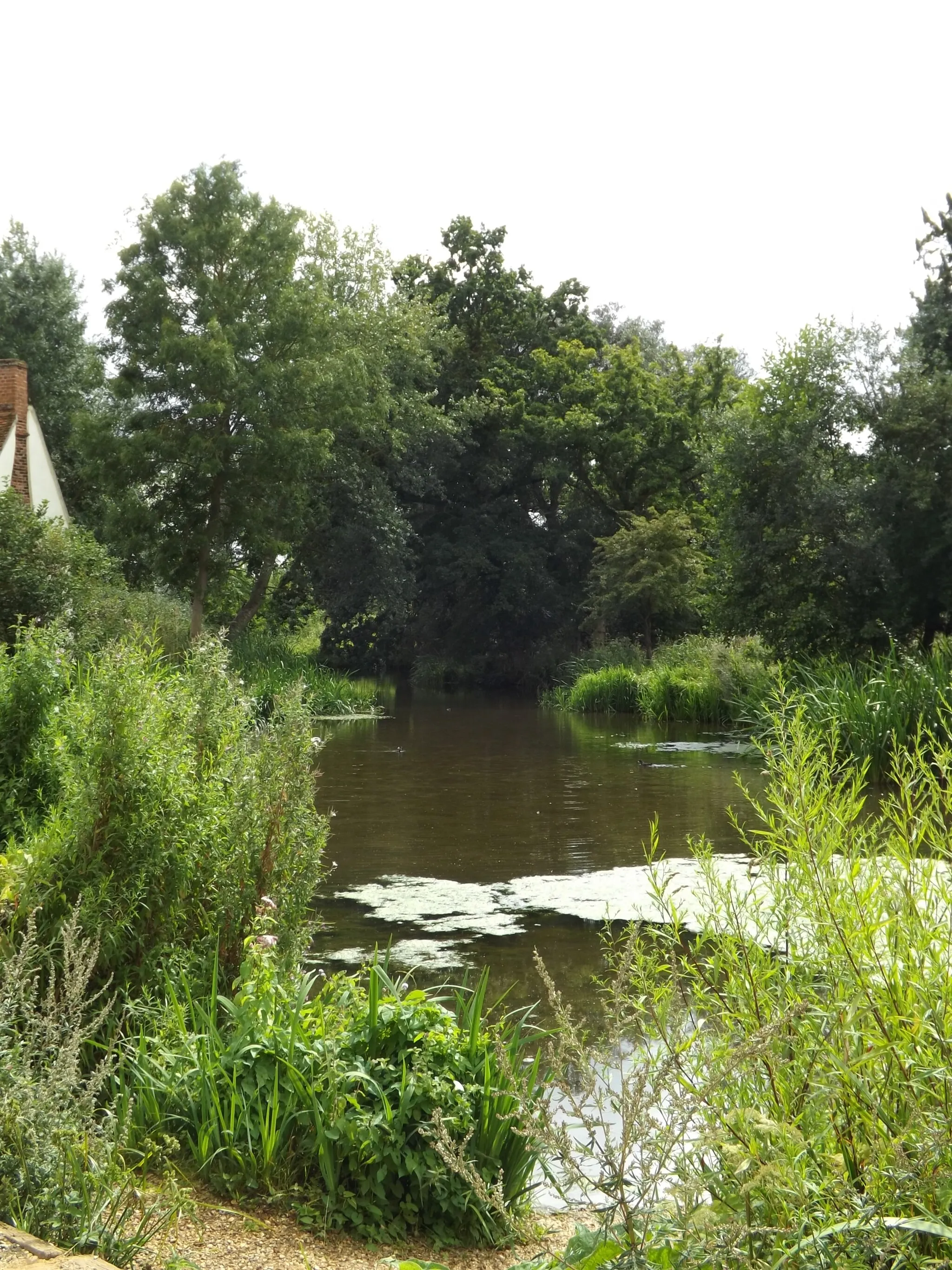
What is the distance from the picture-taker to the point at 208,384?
94.3 feet

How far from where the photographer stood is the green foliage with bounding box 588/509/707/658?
31.6m

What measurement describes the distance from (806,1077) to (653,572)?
2986 centimetres

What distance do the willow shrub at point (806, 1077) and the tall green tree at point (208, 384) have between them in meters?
26.8

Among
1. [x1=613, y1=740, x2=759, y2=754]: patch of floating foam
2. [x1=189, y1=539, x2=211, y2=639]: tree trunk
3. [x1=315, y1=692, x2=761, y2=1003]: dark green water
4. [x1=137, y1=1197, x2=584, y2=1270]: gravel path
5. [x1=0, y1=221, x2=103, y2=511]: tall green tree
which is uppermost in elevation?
[x1=0, y1=221, x2=103, y2=511]: tall green tree

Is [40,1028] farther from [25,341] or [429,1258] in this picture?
[25,341]

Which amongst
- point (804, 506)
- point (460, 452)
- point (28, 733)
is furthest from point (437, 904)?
point (460, 452)

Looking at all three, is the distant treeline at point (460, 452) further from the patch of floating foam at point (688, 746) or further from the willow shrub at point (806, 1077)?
the willow shrub at point (806, 1077)

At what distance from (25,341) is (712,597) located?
74.1 ft

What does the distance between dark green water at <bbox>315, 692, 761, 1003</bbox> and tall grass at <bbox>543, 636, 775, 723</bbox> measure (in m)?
1.15

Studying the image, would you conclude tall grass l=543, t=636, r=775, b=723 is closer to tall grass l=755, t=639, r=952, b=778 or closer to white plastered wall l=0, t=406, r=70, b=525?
tall grass l=755, t=639, r=952, b=778

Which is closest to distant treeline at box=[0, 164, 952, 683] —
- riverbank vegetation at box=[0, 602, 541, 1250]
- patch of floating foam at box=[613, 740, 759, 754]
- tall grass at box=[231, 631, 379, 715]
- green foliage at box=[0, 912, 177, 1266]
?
tall grass at box=[231, 631, 379, 715]

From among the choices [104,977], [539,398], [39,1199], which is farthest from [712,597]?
[39,1199]

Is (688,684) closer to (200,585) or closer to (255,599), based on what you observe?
(200,585)

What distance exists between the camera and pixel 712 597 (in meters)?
24.5
